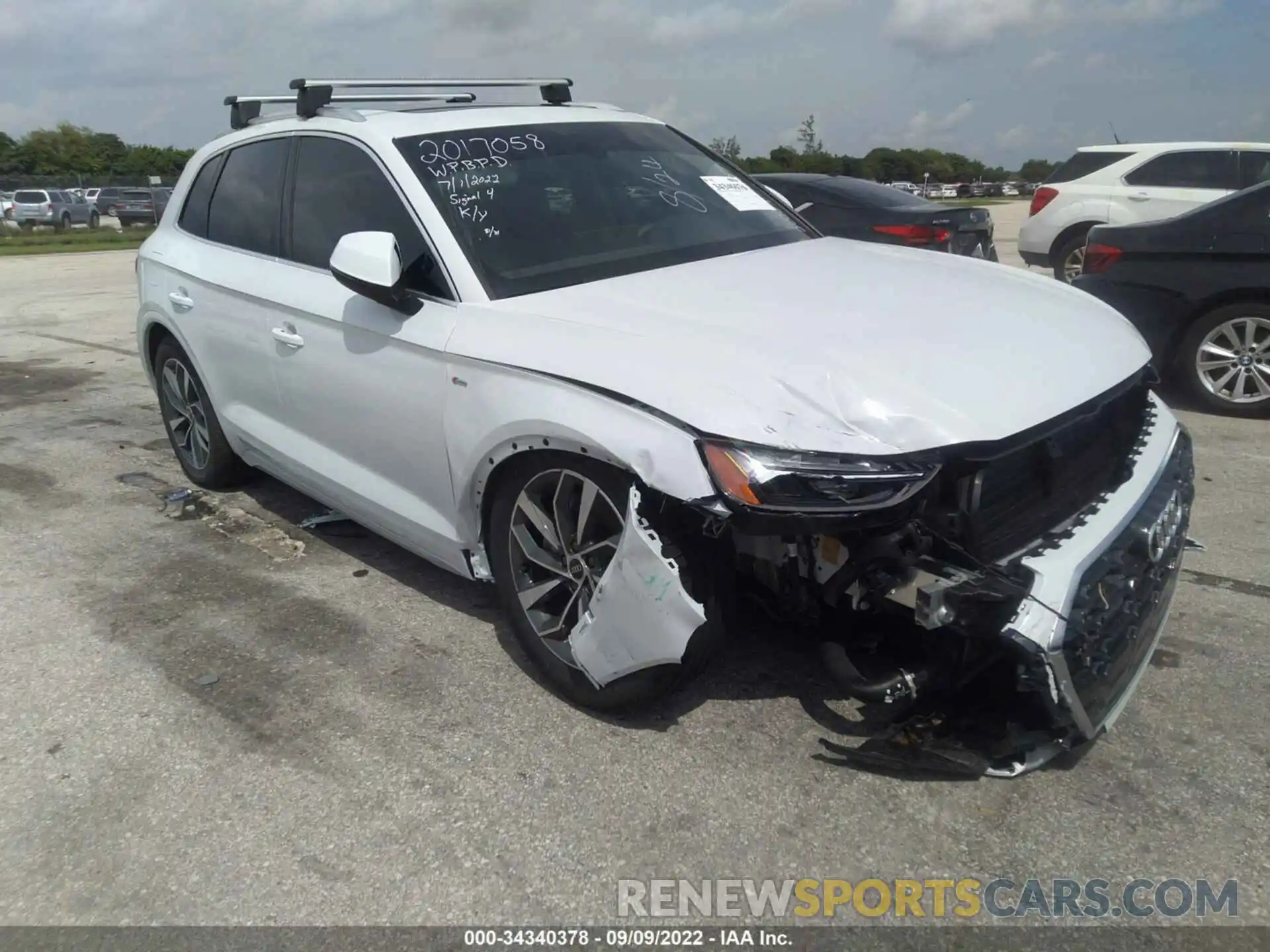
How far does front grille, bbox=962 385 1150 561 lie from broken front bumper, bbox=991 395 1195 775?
0.17 ft

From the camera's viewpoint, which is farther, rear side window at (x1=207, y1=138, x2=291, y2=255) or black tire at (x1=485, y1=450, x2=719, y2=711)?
rear side window at (x1=207, y1=138, x2=291, y2=255)

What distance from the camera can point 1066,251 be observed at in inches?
451

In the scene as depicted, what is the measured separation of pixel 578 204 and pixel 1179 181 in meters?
9.71

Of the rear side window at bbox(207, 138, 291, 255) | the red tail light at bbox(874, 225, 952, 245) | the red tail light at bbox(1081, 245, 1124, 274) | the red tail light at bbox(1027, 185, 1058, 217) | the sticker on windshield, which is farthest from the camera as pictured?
the red tail light at bbox(1027, 185, 1058, 217)

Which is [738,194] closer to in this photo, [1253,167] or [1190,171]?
[1190,171]

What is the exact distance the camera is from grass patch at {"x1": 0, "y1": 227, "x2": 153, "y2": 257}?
27.7 metres

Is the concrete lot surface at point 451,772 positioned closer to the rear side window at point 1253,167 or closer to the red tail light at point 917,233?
the red tail light at point 917,233

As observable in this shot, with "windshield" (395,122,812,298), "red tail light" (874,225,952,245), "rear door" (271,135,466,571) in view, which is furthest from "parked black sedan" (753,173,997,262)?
"rear door" (271,135,466,571)

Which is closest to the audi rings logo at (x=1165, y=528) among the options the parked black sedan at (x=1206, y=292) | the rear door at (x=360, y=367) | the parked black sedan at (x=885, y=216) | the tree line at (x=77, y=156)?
the rear door at (x=360, y=367)

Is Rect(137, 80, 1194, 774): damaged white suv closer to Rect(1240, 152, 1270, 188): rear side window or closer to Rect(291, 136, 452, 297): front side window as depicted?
Rect(291, 136, 452, 297): front side window

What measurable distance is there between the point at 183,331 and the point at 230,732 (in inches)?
95.6

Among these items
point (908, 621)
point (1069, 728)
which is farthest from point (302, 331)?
point (1069, 728)

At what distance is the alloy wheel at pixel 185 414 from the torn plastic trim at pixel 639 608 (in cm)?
304

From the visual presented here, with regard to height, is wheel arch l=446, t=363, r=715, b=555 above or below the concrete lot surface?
above
